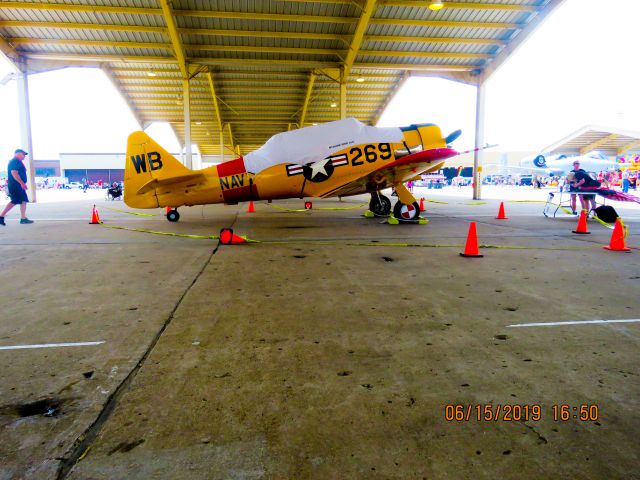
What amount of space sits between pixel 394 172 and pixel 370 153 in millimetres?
→ 1010

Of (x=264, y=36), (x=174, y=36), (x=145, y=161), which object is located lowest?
(x=145, y=161)

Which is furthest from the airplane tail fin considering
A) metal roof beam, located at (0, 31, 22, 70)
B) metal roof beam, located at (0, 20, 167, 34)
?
metal roof beam, located at (0, 31, 22, 70)

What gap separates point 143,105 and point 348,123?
23.5 m

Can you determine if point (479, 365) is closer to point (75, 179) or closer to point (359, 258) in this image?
point (359, 258)

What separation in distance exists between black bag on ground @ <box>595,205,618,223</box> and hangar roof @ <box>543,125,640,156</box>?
54.5 m

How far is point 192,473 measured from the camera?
5.68 ft

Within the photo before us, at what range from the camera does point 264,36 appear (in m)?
17.8

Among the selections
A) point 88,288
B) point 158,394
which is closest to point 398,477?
point 158,394

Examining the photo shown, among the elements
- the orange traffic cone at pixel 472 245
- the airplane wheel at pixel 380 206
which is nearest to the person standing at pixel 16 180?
the airplane wheel at pixel 380 206

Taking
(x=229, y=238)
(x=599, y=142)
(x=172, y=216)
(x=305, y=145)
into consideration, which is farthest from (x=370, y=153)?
(x=599, y=142)

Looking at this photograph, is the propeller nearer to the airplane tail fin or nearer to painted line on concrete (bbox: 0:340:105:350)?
the airplane tail fin

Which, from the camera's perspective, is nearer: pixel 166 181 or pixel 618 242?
pixel 618 242

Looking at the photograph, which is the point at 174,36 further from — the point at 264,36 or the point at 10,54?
the point at 10,54

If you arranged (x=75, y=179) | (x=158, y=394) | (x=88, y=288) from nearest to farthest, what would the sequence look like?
(x=158, y=394)
(x=88, y=288)
(x=75, y=179)
